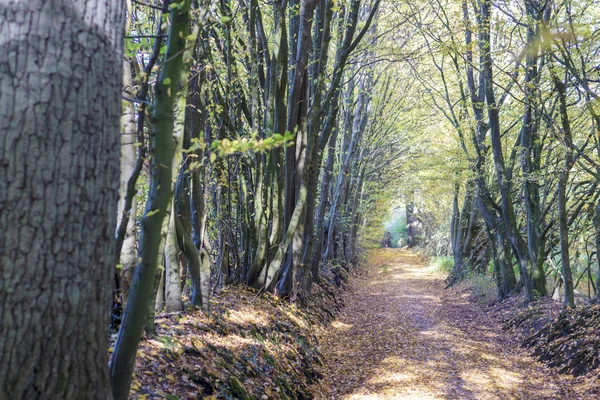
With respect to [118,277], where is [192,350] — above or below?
below

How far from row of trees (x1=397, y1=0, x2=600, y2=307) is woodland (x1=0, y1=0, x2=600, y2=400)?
0.26 feet

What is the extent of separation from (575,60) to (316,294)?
739 centimetres

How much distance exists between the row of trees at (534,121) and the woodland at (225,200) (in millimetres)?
78

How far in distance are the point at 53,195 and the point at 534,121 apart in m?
11.8

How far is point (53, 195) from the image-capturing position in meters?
2.08

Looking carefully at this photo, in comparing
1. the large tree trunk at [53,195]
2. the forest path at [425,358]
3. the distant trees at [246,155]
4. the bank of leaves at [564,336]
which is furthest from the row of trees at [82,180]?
the bank of leaves at [564,336]

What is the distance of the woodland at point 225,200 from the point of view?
2.08 meters

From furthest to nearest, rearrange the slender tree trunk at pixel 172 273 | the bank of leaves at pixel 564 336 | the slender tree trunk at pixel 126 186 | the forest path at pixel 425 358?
the bank of leaves at pixel 564 336 → the forest path at pixel 425 358 → the slender tree trunk at pixel 172 273 → the slender tree trunk at pixel 126 186

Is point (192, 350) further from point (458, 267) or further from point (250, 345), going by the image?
point (458, 267)

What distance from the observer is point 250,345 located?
6.08m

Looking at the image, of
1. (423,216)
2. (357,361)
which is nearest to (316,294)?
(357,361)

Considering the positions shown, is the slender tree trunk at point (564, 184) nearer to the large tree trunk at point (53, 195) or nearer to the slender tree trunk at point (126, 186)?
the slender tree trunk at point (126, 186)

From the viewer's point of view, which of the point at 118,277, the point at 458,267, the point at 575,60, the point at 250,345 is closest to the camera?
the point at 118,277

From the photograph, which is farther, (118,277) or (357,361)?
(357,361)
